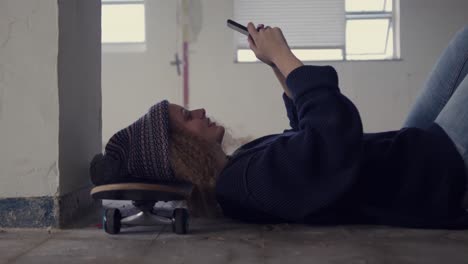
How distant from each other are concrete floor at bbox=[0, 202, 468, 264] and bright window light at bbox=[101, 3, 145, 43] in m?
3.23

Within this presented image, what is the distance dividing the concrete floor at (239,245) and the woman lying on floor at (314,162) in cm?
6

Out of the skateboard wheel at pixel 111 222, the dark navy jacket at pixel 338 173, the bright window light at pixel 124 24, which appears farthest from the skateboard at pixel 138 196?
the bright window light at pixel 124 24

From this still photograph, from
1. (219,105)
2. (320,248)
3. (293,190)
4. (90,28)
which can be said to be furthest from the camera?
(219,105)

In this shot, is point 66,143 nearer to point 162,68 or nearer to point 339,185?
point 339,185

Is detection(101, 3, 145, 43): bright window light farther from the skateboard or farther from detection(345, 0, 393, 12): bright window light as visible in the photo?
the skateboard

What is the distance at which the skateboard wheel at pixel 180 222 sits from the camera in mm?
1246

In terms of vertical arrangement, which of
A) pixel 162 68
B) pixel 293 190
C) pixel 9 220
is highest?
pixel 162 68

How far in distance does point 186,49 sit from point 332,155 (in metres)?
3.27

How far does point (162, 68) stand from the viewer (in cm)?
427

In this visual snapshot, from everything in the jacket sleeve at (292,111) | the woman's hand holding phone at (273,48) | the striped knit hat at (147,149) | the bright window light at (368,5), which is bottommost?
the striped knit hat at (147,149)

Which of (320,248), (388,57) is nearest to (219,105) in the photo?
(388,57)

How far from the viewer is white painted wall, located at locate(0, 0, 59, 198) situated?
130cm

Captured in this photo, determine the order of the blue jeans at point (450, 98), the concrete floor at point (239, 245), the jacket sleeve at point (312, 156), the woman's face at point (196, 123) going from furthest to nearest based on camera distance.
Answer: the woman's face at point (196, 123), the blue jeans at point (450, 98), the jacket sleeve at point (312, 156), the concrete floor at point (239, 245)

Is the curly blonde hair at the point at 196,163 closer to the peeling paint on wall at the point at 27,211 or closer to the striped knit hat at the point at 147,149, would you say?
the striped knit hat at the point at 147,149
